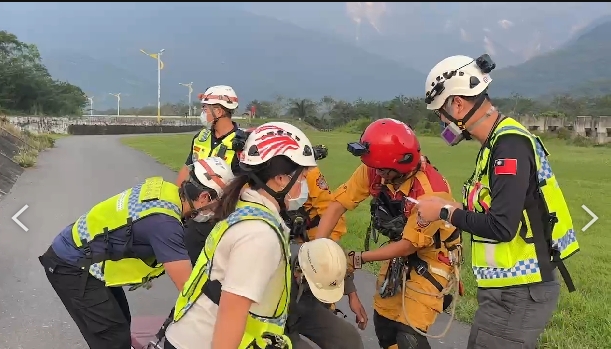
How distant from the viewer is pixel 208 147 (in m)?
5.73

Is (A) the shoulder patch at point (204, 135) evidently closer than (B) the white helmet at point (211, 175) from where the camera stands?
No

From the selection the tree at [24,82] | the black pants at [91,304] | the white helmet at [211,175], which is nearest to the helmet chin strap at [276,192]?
the white helmet at [211,175]

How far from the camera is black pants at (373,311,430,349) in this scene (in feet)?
11.7

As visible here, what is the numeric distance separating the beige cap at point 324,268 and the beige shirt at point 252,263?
0.18 meters

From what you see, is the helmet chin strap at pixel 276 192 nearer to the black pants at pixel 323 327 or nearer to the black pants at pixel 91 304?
the black pants at pixel 323 327

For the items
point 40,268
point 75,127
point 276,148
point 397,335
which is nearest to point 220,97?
point 397,335

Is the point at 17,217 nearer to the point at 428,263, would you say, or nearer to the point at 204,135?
the point at 204,135

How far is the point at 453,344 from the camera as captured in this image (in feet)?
16.1

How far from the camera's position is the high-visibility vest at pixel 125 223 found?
10.3 feet

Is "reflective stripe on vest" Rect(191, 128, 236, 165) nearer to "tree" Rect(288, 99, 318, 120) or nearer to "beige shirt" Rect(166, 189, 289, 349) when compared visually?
"beige shirt" Rect(166, 189, 289, 349)

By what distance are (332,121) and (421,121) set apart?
58.1 feet

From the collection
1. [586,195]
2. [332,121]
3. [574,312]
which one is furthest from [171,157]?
[332,121]

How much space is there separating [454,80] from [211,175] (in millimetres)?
1282

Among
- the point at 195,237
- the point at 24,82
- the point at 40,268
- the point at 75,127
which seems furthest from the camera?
the point at 24,82
